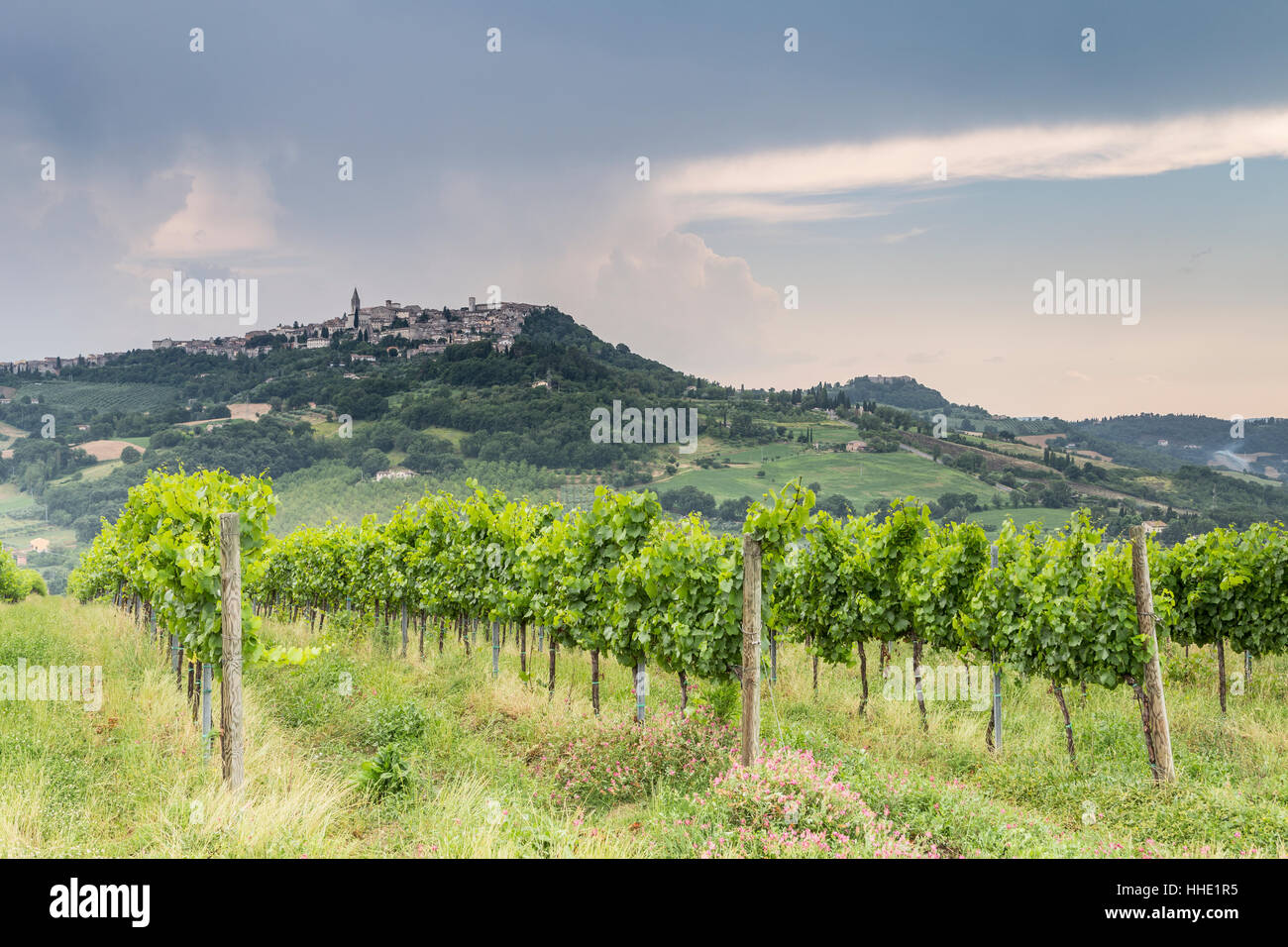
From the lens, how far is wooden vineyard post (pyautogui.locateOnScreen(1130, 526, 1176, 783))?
353 inches

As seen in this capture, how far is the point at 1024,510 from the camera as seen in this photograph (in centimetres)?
9194

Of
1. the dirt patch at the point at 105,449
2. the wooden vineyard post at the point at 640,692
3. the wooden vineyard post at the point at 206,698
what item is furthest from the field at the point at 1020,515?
the dirt patch at the point at 105,449

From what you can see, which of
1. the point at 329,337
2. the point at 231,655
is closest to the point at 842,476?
the point at 231,655

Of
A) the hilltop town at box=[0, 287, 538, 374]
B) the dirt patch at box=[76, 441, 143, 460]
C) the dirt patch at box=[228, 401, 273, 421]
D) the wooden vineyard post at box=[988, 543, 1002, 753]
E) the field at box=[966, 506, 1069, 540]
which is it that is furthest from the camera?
the hilltop town at box=[0, 287, 538, 374]

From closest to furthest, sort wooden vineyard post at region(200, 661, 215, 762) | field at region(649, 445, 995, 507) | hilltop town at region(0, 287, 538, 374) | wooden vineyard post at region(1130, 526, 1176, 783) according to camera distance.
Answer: wooden vineyard post at region(200, 661, 215, 762), wooden vineyard post at region(1130, 526, 1176, 783), field at region(649, 445, 995, 507), hilltop town at region(0, 287, 538, 374)

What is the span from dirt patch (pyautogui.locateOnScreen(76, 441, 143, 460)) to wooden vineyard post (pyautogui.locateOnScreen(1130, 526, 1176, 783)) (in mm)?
151729

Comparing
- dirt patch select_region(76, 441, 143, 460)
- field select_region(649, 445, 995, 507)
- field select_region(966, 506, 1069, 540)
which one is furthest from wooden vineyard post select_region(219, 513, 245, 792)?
dirt patch select_region(76, 441, 143, 460)

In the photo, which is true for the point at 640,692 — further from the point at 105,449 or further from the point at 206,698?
the point at 105,449

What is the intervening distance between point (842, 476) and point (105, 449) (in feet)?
420

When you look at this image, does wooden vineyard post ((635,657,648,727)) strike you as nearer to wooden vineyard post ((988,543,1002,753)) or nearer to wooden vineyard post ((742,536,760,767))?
wooden vineyard post ((742,536,760,767))

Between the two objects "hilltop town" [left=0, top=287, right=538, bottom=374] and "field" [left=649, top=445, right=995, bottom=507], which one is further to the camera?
"hilltop town" [left=0, top=287, right=538, bottom=374]

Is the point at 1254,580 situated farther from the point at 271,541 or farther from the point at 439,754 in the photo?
the point at 271,541
